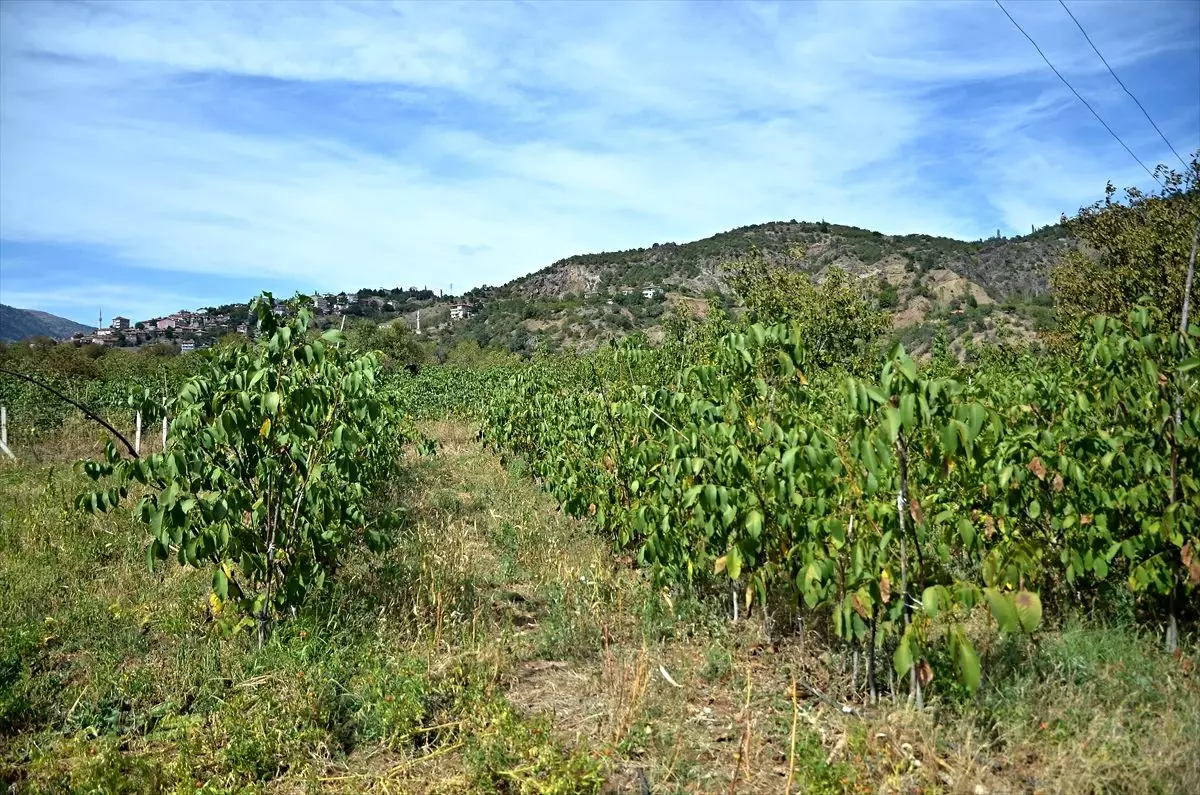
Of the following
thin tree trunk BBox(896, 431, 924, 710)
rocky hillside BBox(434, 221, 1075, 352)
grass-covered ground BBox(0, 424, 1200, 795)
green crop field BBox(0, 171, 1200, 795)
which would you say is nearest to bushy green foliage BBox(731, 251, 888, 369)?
green crop field BBox(0, 171, 1200, 795)

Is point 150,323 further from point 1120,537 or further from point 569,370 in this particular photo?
point 1120,537

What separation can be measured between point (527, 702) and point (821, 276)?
52584 mm

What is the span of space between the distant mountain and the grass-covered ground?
449ft

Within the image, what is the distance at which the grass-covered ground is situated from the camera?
2.81 metres

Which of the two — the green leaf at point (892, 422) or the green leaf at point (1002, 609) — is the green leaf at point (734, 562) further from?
the green leaf at point (1002, 609)

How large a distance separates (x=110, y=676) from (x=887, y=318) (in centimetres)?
1669

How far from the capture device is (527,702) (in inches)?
143

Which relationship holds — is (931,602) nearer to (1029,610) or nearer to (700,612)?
(1029,610)

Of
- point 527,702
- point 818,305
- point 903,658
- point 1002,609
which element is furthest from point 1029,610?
point 818,305

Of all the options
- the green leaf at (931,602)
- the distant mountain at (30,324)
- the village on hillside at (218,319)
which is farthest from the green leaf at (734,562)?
the distant mountain at (30,324)

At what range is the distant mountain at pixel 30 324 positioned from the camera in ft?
409

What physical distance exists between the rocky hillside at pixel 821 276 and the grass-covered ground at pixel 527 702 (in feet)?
113

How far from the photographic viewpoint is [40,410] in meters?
15.2

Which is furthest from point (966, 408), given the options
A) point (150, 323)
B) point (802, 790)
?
point (150, 323)
